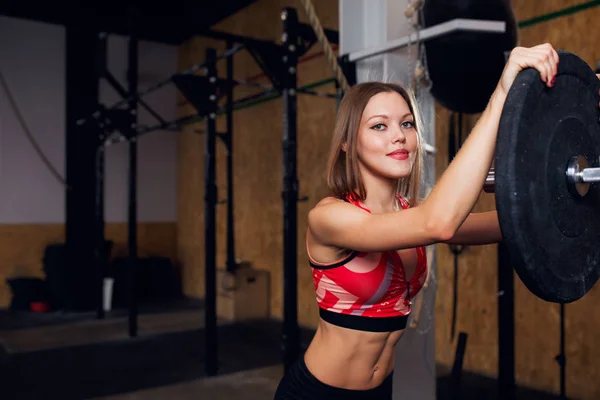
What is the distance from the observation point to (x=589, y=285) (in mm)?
886

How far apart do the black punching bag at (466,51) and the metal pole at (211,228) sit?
2.19 meters

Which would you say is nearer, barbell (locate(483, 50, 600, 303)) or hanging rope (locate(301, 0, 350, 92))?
barbell (locate(483, 50, 600, 303))

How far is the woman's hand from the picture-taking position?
0.77 metres

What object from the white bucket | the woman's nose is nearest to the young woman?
the woman's nose

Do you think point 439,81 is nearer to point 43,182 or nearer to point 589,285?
point 589,285

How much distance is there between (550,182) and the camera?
80 cm

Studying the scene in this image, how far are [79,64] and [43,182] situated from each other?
4.85 ft

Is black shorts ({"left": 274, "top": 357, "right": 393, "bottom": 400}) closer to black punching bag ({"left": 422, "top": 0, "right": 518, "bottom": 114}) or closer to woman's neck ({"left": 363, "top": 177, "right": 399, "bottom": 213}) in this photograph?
woman's neck ({"left": 363, "top": 177, "right": 399, "bottom": 213})

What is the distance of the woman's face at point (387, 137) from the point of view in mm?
1029

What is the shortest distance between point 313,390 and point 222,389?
245 centimetres

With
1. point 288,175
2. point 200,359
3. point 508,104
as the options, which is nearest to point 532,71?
point 508,104

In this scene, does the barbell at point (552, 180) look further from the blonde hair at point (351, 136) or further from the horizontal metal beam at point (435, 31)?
the horizontal metal beam at point (435, 31)

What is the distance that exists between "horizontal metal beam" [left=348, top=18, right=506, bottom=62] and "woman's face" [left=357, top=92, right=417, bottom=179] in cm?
53

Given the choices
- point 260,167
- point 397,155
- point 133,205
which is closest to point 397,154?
point 397,155
